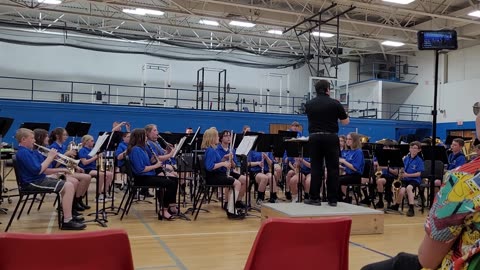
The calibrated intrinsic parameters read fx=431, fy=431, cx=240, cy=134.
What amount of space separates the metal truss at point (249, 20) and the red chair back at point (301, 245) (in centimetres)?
1446

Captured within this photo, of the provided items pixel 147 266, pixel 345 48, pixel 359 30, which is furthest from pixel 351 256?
pixel 345 48

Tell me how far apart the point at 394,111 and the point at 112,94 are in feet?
53.9

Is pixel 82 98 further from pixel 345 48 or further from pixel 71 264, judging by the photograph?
pixel 71 264

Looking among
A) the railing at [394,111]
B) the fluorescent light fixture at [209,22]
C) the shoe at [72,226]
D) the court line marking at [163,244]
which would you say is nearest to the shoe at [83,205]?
the court line marking at [163,244]

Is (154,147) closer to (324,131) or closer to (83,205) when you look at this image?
(83,205)

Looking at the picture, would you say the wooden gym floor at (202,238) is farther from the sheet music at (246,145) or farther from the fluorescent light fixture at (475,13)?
the fluorescent light fixture at (475,13)

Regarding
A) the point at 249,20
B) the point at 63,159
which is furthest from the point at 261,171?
the point at 249,20

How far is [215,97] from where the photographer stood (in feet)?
76.7

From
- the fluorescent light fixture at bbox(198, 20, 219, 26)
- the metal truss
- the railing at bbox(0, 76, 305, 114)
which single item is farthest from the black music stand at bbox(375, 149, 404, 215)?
the fluorescent light fixture at bbox(198, 20, 219, 26)

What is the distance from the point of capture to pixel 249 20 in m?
18.1

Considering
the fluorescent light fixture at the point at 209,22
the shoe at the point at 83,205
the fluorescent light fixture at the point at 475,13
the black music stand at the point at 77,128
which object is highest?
the fluorescent light fixture at the point at 209,22

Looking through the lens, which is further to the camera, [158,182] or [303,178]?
[303,178]

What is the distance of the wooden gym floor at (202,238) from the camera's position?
15.3ft

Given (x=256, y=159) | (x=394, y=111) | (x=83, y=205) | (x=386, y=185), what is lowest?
(x=83, y=205)
